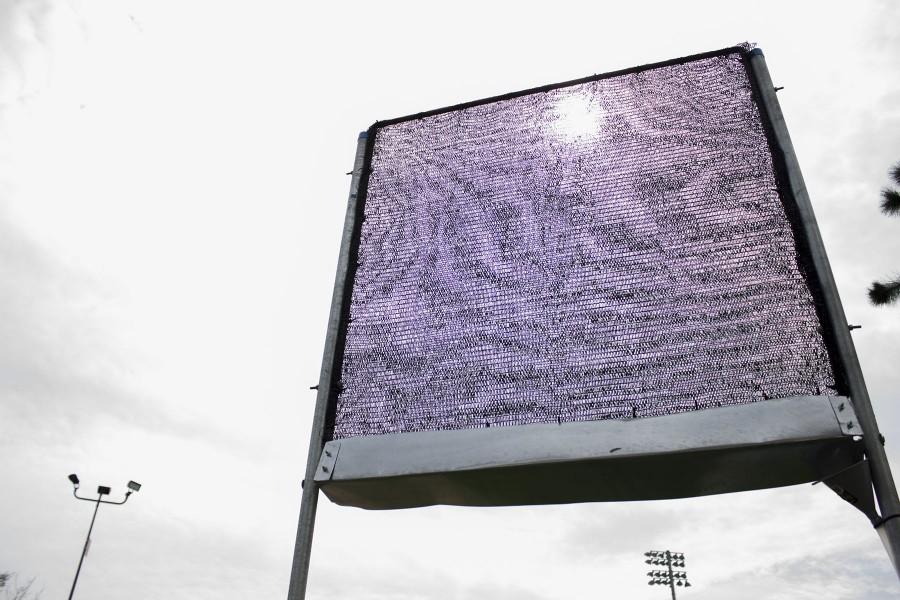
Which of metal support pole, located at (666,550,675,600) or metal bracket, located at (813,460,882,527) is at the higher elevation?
metal support pole, located at (666,550,675,600)

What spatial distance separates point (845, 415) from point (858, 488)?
26 centimetres

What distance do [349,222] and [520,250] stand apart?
0.99 meters

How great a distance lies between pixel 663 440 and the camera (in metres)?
2.37

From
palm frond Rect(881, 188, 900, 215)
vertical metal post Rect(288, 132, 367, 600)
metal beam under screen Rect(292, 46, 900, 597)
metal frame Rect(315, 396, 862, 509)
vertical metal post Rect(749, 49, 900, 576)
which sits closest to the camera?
vertical metal post Rect(749, 49, 900, 576)

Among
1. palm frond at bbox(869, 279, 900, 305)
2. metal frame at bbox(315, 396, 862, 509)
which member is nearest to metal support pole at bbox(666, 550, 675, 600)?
palm frond at bbox(869, 279, 900, 305)

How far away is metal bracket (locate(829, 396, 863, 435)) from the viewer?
2.19m

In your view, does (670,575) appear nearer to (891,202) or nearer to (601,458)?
(891,202)

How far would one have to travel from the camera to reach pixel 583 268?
2.90 metres

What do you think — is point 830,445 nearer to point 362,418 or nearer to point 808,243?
point 808,243

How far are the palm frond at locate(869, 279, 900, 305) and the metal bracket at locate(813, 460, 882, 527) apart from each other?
20.1ft

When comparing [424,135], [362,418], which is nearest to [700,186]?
[424,135]

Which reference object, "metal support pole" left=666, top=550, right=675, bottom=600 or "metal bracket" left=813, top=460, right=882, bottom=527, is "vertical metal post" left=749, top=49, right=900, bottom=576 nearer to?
"metal bracket" left=813, top=460, right=882, bottom=527

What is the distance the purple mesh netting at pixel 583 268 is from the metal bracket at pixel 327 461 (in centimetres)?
9

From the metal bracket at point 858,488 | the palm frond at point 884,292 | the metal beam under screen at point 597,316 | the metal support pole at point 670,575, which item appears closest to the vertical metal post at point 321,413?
the metal beam under screen at point 597,316
